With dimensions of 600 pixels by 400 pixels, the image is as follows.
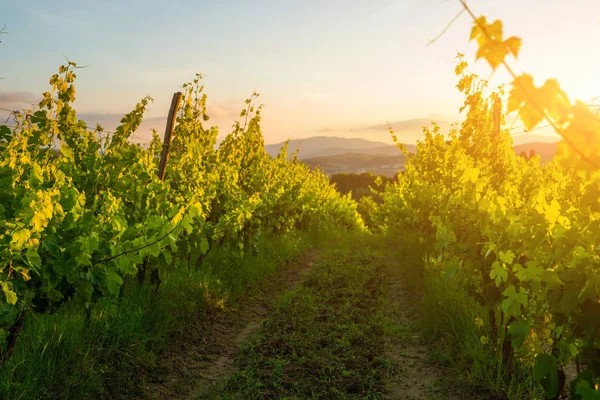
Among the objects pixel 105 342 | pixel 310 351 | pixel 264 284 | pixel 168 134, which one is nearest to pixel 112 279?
pixel 105 342

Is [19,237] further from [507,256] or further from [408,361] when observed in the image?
[408,361]

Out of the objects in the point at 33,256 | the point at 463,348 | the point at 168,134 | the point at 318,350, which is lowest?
the point at 318,350

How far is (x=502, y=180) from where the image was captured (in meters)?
5.89

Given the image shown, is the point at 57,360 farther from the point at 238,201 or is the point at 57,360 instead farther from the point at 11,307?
the point at 238,201

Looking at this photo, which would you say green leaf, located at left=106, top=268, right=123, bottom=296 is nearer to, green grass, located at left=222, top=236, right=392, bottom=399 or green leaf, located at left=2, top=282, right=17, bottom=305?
green leaf, located at left=2, top=282, right=17, bottom=305

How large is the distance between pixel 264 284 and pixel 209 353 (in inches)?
116

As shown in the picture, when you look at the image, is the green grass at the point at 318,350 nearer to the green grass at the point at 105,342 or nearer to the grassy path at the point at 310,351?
the grassy path at the point at 310,351

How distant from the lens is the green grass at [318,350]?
14.5 ft

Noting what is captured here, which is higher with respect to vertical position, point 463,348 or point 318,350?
point 463,348

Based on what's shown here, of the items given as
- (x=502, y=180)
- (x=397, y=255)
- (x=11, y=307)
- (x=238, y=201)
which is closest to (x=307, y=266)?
(x=397, y=255)

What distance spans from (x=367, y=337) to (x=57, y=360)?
3272 millimetres

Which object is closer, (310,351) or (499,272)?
(499,272)

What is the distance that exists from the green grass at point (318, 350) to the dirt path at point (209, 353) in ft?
0.62

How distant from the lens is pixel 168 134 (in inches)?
272
